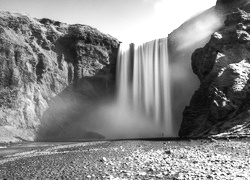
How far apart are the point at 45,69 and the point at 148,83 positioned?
29.5 m

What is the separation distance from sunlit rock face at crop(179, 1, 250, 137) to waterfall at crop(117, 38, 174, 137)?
13547 millimetres

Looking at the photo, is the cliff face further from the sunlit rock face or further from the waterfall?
the sunlit rock face

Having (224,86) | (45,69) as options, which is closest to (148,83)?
(224,86)

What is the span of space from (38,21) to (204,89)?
2391 inches

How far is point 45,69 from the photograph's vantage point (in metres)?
68.9

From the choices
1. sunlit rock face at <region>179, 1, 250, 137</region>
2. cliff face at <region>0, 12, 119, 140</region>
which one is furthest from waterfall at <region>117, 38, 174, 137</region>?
sunlit rock face at <region>179, 1, 250, 137</region>

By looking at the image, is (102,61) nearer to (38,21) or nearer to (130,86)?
(130,86)

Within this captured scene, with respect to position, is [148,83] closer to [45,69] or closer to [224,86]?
[224,86]

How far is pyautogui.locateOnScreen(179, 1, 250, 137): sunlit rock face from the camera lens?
35062 millimetres

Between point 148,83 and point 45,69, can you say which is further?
point 45,69

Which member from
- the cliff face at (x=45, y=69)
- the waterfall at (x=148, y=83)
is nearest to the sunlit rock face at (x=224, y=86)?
the waterfall at (x=148, y=83)

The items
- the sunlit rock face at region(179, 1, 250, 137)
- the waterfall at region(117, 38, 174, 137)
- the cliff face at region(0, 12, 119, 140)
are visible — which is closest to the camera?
the sunlit rock face at region(179, 1, 250, 137)

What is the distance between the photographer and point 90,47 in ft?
256

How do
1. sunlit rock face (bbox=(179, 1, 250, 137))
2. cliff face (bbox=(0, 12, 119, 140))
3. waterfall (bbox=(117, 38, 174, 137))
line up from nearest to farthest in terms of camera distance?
sunlit rock face (bbox=(179, 1, 250, 137)), cliff face (bbox=(0, 12, 119, 140)), waterfall (bbox=(117, 38, 174, 137))
